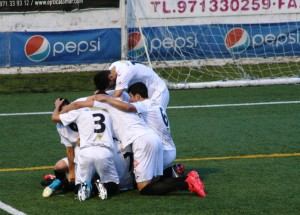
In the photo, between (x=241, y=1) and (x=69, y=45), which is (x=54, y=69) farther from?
(x=241, y=1)

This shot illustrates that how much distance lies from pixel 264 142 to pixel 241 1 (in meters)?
10.0

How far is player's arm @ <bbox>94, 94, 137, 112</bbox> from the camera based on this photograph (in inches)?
466

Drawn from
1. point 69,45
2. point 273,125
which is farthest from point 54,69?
point 273,125

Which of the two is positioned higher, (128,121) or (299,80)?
(128,121)

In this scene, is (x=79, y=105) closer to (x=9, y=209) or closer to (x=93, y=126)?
(x=93, y=126)

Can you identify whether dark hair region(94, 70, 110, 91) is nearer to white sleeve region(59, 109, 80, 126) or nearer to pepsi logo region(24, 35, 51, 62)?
white sleeve region(59, 109, 80, 126)

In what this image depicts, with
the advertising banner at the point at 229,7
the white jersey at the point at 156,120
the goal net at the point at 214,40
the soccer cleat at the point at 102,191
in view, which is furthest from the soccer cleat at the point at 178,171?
the advertising banner at the point at 229,7

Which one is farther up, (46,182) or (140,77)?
(140,77)

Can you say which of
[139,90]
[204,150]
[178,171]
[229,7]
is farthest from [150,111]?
[229,7]

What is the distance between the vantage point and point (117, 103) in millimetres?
11875

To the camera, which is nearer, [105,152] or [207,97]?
[105,152]

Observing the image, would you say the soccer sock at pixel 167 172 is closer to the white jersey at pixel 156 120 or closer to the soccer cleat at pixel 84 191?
the white jersey at pixel 156 120

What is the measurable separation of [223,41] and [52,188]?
44.2 ft

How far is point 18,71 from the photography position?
2453 cm
